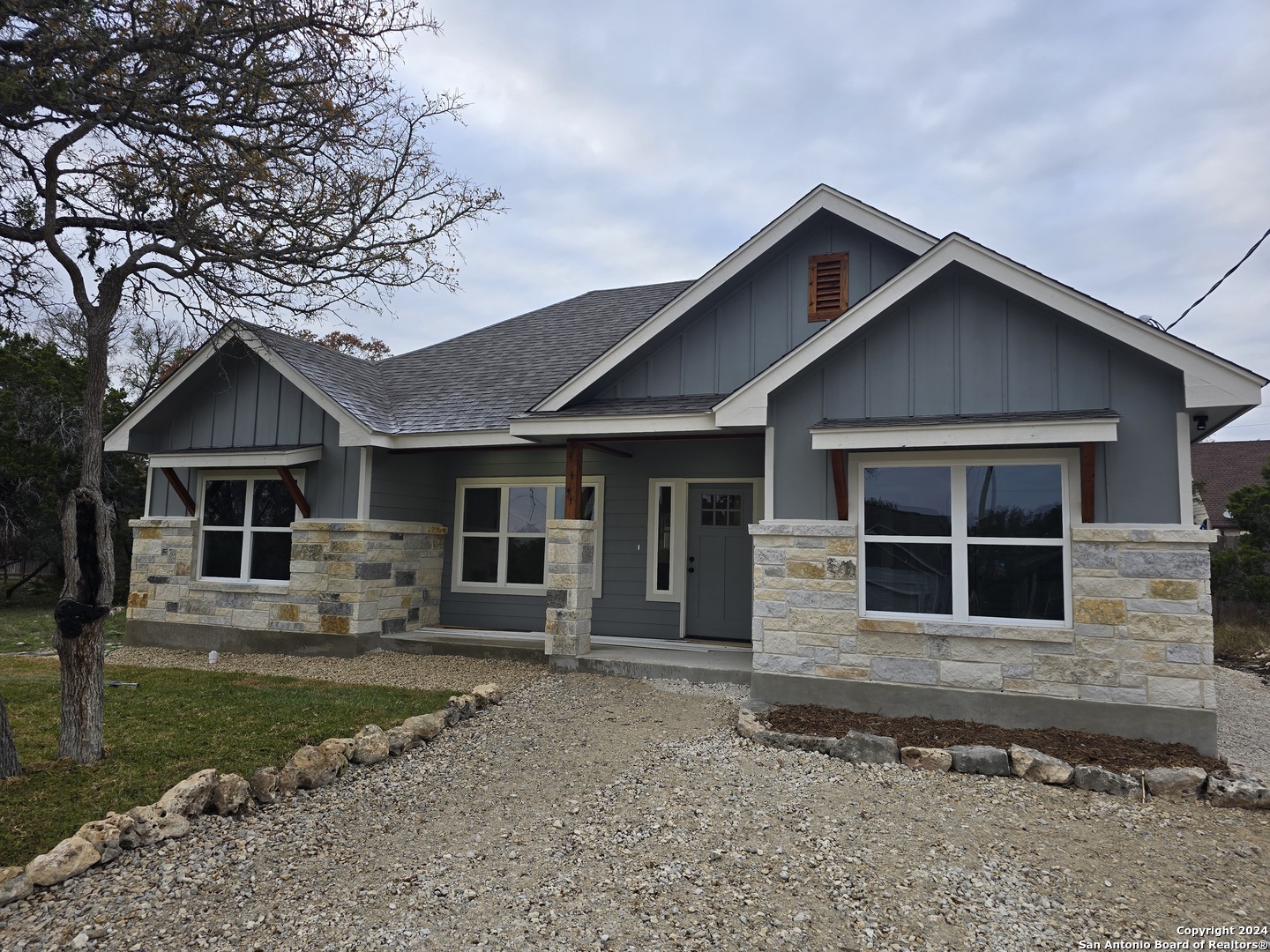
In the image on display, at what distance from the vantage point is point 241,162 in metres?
5.46

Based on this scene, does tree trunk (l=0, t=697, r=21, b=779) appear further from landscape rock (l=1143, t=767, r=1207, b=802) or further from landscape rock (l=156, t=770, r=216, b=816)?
landscape rock (l=1143, t=767, r=1207, b=802)

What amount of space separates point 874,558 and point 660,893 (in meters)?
3.99

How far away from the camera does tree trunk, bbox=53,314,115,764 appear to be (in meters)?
4.61

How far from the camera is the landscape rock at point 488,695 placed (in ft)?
23.0

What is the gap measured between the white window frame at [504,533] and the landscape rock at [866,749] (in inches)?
207

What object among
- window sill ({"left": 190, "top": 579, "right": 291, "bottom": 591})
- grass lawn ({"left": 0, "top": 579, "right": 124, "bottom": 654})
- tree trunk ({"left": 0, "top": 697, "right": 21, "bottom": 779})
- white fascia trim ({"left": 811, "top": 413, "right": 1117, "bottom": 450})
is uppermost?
white fascia trim ({"left": 811, "top": 413, "right": 1117, "bottom": 450})

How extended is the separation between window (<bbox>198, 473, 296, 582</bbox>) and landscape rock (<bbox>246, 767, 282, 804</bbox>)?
6205mm

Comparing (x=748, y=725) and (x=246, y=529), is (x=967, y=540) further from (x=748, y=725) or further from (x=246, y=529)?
(x=246, y=529)

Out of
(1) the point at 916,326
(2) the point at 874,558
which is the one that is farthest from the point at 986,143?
(2) the point at 874,558

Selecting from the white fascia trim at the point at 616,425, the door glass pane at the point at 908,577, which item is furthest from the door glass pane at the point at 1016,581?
the white fascia trim at the point at 616,425

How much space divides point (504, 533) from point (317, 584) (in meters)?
2.64

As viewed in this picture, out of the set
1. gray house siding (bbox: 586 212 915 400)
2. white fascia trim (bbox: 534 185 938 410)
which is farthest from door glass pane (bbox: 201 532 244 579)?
gray house siding (bbox: 586 212 915 400)

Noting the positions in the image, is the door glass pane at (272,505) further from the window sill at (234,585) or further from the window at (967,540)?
the window at (967,540)

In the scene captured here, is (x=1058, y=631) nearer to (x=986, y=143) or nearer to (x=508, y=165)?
(x=508, y=165)
